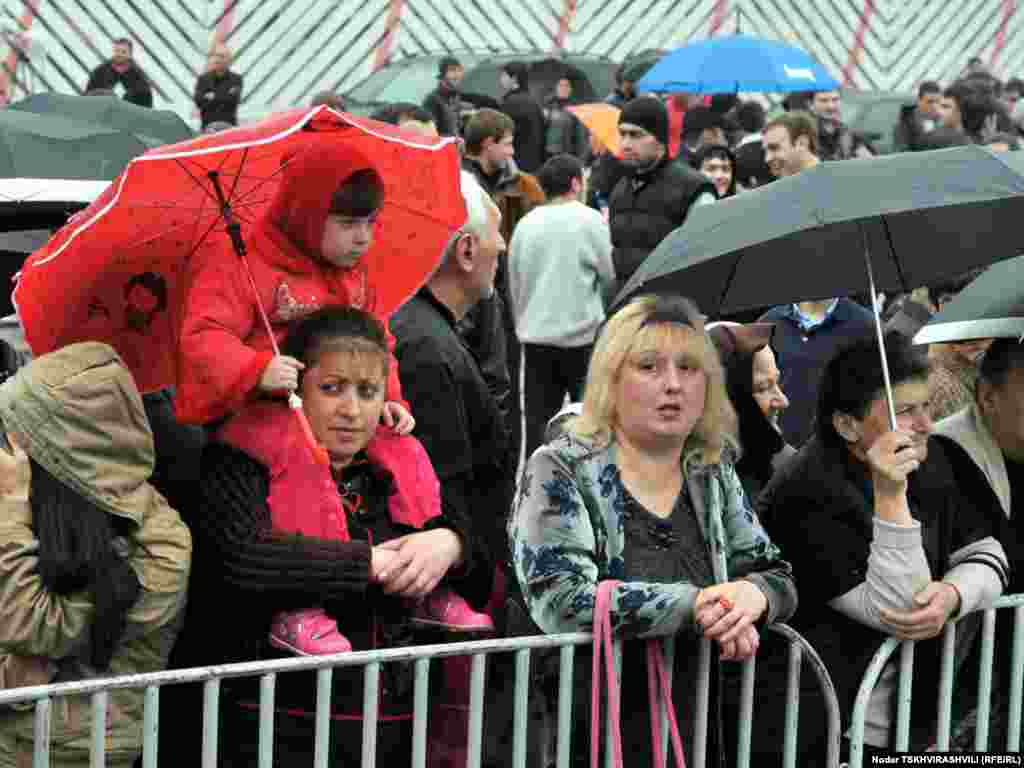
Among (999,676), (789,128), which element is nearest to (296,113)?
(999,676)

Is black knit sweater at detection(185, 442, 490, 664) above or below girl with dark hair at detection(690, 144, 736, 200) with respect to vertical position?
below

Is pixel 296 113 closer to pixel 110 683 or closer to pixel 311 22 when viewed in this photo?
pixel 110 683

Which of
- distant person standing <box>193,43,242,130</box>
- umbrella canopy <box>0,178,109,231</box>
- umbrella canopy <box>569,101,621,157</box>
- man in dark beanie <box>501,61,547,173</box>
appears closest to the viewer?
umbrella canopy <box>0,178,109,231</box>

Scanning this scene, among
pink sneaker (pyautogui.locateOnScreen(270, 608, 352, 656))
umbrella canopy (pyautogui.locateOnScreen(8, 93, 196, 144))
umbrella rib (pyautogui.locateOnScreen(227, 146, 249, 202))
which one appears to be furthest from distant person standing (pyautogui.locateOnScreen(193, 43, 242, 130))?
pink sneaker (pyautogui.locateOnScreen(270, 608, 352, 656))

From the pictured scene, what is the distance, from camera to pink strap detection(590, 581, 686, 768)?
4410 millimetres

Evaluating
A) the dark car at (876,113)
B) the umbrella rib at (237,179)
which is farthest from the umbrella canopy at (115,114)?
the dark car at (876,113)

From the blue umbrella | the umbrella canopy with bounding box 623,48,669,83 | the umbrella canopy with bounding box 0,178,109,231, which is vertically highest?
the umbrella canopy with bounding box 623,48,669,83

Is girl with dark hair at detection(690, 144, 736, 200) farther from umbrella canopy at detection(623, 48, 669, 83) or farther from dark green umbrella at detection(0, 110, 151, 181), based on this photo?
dark green umbrella at detection(0, 110, 151, 181)

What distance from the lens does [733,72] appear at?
49.2ft

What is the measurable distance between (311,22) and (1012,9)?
10.2 metres

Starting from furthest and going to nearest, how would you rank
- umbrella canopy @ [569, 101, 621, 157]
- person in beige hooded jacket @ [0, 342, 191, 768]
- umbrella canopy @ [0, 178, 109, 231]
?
umbrella canopy @ [569, 101, 621, 157] → umbrella canopy @ [0, 178, 109, 231] → person in beige hooded jacket @ [0, 342, 191, 768]

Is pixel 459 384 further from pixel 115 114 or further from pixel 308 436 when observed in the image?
pixel 115 114

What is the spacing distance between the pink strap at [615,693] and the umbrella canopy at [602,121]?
1072cm

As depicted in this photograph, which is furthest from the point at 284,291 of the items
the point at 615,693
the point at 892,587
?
the point at 892,587
